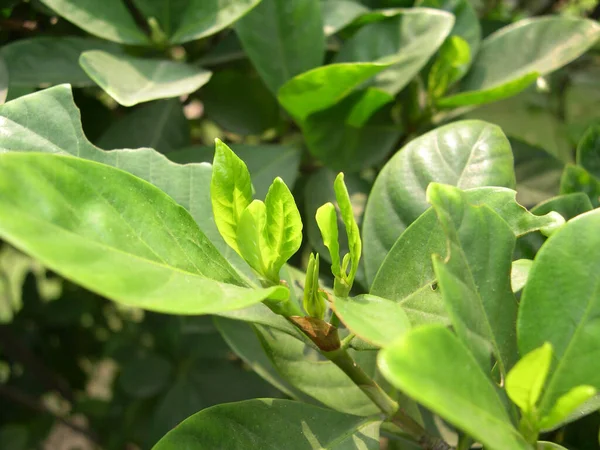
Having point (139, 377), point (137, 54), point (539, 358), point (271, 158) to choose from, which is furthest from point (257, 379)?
point (539, 358)

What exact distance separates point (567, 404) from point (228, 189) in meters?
0.29

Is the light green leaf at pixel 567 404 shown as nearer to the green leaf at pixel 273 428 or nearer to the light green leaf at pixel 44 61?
the green leaf at pixel 273 428

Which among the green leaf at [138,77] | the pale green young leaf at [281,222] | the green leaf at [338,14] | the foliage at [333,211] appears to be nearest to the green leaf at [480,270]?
the foliage at [333,211]

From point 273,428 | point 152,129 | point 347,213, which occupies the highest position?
point 347,213

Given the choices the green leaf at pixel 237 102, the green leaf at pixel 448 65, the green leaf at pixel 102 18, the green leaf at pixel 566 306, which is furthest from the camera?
the green leaf at pixel 237 102

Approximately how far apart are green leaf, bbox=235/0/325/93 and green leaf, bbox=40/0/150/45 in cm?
15

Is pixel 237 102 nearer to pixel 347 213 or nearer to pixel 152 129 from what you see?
pixel 152 129

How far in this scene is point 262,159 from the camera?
Result: 0.81 metres

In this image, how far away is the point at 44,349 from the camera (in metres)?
1.69

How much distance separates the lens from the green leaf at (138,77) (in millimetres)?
632

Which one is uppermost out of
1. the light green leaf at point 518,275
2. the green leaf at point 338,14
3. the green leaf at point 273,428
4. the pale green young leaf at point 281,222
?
the green leaf at point 338,14

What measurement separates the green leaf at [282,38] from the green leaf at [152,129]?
0.54 feet

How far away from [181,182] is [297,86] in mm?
219

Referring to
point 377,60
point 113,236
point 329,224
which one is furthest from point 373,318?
point 377,60
